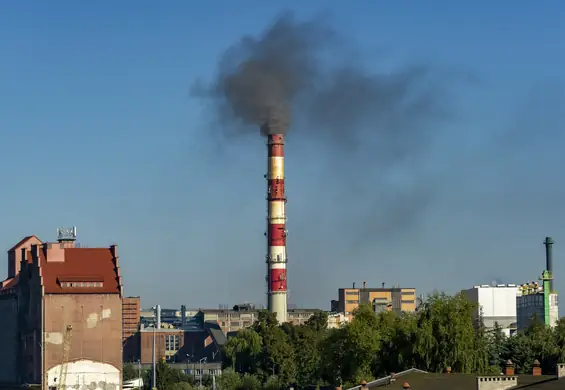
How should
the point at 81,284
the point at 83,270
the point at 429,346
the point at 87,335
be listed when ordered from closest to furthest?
the point at 429,346 → the point at 87,335 → the point at 81,284 → the point at 83,270

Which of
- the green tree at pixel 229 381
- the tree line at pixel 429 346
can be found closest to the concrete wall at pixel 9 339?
the green tree at pixel 229 381

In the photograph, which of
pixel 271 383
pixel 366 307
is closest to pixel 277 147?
pixel 271 383

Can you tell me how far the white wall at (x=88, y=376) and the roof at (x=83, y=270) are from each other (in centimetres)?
833

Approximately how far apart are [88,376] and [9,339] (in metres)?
24.0

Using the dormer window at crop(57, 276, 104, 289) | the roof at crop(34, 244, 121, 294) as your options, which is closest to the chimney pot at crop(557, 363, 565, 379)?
the roof at crop(34, 244, 121, 294)

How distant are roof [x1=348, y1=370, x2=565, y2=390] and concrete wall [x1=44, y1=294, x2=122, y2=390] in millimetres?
60629

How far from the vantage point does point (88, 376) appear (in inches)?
5704

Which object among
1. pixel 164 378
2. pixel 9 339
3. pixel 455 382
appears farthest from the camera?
pixel 164 378

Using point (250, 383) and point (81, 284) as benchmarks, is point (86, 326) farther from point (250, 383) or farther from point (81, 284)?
point (250, 383)

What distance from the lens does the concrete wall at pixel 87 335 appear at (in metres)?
145

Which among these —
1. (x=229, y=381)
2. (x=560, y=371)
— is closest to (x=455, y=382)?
(x=560, y=371)

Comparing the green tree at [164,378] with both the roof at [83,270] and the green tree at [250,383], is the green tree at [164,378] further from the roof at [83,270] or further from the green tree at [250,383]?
the roof at [83,270]

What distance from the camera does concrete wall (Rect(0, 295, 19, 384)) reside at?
534 ft

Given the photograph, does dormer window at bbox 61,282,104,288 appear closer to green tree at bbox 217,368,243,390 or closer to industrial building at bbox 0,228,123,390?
industrial building at bbox 0,228,123,390
